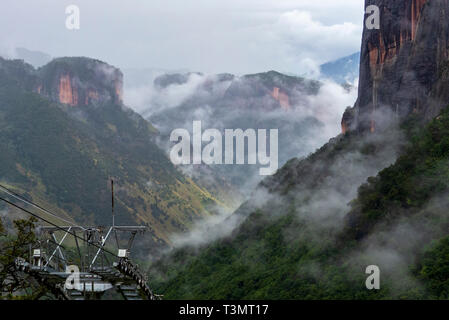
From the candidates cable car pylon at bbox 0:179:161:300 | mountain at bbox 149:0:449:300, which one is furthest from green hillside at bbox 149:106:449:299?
cable car pylon at bbox 0:179:161:300

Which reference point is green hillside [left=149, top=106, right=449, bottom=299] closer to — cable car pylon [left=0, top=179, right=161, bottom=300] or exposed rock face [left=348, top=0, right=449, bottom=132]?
exposed rock face [left=348, top=0, right=449, bottom=132]

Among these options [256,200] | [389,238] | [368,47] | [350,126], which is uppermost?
[368,47]

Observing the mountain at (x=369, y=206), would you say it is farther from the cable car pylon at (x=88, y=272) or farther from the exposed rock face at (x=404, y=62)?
the cable car pylon at (x=88, y=272)

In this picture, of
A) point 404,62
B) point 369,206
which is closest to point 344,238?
point 369,206
